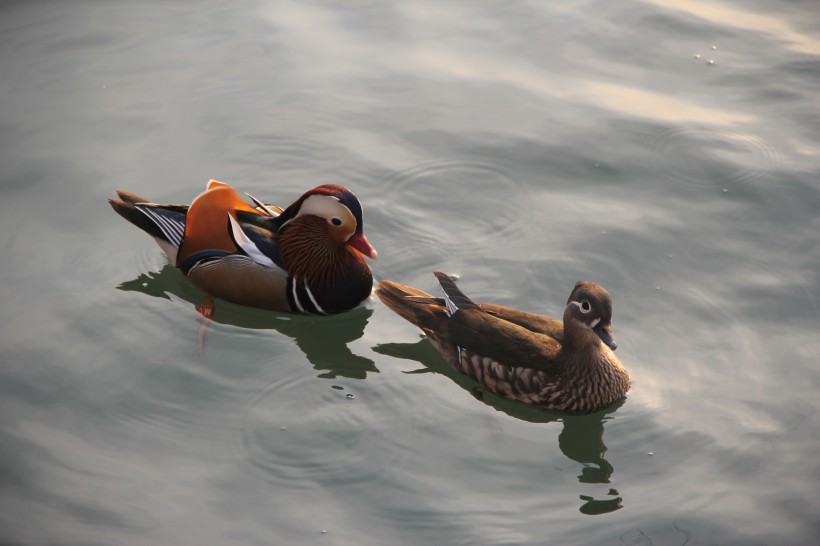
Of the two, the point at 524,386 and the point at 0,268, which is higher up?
the point at 0,268

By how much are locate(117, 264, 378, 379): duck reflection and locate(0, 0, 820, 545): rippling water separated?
3 centimetres

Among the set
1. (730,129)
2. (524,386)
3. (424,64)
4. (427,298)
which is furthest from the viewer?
(424,64)

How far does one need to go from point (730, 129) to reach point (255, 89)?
445 centimetres

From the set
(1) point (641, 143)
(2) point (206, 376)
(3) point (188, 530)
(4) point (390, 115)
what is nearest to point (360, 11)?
(4) point (390, 115)

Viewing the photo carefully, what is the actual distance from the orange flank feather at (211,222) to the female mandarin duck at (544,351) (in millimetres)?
1784

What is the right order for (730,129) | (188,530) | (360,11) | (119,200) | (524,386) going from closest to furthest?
(188,530) < (524,386) < (119,200) < (730,129) < (360,11)

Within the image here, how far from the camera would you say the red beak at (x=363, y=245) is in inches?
314

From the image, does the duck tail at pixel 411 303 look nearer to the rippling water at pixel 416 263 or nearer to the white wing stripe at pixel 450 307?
the white wing stripe at pixel 450 307

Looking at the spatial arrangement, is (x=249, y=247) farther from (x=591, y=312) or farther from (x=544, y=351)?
(x=591, y=312)

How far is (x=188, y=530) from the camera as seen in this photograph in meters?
6.16

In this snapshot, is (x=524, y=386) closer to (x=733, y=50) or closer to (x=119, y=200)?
(x=119, y=200)

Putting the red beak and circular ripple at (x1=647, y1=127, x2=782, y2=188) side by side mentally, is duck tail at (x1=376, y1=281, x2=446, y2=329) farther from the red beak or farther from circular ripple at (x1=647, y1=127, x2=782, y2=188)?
circular ripple at (x1=647, y1=127, x2=782, y2=188)

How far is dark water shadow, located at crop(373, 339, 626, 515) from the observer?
6551 millimetres

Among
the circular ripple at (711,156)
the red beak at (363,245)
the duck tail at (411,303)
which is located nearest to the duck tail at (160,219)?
the red beak at (363,245)
